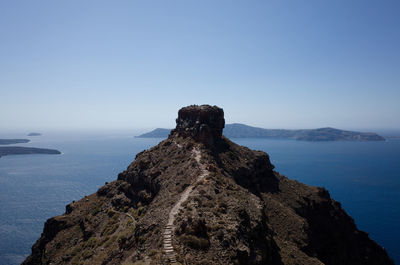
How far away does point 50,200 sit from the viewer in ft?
377

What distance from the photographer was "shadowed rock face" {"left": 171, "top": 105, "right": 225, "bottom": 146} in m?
46.5

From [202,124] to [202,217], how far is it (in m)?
28.4

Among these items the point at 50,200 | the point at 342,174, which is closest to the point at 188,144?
the point at 50,200

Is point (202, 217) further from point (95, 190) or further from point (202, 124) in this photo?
point (95, 190)

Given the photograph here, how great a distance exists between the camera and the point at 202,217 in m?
20.9

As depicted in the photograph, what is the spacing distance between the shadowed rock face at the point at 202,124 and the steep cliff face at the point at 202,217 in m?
0.21

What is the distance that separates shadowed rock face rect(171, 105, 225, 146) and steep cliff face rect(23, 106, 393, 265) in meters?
0.21

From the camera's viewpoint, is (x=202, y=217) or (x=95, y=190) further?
(x=95, y=190)

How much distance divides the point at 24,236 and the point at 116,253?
3226 inches

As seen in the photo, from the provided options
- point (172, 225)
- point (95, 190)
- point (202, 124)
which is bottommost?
point (95, 190)

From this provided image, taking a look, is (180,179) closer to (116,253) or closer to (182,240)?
(116,253)

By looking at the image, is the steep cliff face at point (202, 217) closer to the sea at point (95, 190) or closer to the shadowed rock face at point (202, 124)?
the shadowed rock face at point (202, 124)

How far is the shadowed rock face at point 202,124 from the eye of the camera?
46531mm

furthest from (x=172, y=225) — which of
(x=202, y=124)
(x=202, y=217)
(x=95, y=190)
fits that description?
(x=95, y=190)
